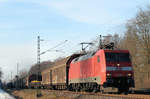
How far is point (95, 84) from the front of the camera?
24891mm

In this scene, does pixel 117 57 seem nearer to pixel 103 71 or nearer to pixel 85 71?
pixel 103 71

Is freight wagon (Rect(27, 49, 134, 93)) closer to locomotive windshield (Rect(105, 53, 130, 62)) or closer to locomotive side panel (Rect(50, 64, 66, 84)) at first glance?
locomotive windshield (Rect(105, 53, 130, 62))

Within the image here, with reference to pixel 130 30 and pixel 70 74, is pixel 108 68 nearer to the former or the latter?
pixel 70 74

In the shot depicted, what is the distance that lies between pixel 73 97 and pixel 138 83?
2331 cm

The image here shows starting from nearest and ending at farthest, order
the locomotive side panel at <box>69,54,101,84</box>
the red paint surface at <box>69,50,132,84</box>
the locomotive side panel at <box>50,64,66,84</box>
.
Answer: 1. the red paint surface at <box>69,50,132,84</box>
2. the locomotive side panel at <box>69,54,101,84</box>
3. the locomotive side panel at <box>50,64,66,84</box>

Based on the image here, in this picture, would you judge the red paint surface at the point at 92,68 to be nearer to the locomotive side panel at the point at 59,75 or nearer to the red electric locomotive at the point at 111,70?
the red electric locomotive at the point at 111,70

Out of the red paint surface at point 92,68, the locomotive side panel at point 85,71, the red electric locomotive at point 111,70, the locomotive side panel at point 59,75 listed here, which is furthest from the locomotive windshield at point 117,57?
the locomotive side panel at point 59,75

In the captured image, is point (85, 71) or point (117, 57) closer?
point (117, 57)

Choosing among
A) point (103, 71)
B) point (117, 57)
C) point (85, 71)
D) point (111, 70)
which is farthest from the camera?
point (85, 71)

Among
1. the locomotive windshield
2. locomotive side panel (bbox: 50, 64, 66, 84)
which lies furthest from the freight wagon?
locomotive side panel (bbox: 50, 64, 66, 84)

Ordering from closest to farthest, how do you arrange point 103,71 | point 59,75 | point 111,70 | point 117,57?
point 111,70
point 103,71
point 117,57
point 59,75

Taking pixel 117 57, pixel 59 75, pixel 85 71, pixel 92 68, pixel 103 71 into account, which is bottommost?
pixel 59 75

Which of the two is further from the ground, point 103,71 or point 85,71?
point 85,71

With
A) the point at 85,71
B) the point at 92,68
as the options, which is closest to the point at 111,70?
the point at 92,68
